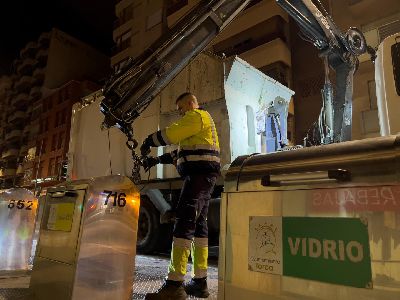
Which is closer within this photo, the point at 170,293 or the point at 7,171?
the point at 170,293

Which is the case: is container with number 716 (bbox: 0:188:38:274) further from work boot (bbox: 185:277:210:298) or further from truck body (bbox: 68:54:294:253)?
work boot (bbox: 185:277:210:298)

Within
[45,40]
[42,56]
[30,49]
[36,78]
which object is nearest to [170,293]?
[42,56]

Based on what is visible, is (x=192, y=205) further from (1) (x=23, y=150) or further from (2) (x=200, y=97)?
(1) (x=23, y=150)

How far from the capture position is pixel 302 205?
63.2 inches

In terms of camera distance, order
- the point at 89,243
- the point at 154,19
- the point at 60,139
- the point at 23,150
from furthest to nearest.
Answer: the point at 23,150 → the point at 60,139 → the point at 154,19 → the point at 89,243

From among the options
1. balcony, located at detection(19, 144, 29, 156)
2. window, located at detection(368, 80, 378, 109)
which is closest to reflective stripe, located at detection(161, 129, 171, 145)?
window, located at detection(368, 80, 378, 109)

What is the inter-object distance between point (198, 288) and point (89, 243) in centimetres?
115

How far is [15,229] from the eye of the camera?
4324mm

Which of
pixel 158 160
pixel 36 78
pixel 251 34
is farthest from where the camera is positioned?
pixel 36 78

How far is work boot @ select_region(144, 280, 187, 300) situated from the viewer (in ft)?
9.01

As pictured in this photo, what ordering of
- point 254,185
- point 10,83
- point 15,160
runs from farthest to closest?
point 10,83
point 15,160
point 254,185

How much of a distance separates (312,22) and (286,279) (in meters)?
4.05

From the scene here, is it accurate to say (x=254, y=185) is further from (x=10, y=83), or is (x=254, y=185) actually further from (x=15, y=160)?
(x=10, y=83)

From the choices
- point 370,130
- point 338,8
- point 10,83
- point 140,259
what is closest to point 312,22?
point 140,259
